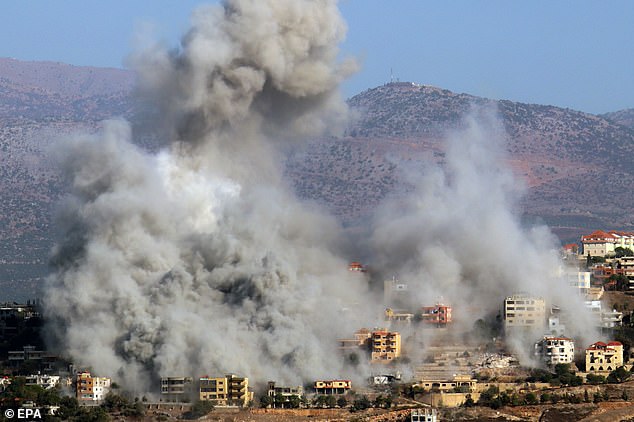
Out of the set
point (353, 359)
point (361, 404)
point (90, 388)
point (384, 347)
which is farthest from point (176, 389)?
point (384, 347)

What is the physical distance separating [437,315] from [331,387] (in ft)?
21.2

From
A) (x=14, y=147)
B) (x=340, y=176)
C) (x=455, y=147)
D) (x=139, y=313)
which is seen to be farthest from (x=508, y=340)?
(x=14, y=147)

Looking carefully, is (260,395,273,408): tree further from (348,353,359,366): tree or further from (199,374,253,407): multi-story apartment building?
(348,353,359,366): tree

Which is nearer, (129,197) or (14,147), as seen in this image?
(129,197)

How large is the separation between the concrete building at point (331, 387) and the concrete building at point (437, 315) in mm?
5779

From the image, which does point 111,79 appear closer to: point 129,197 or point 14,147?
point 14,147

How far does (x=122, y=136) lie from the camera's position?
1981 inches

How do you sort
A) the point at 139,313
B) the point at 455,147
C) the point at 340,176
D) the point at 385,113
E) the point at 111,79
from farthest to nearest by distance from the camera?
the point at 111,79 < the point at 385,113 < the point at 340,176 < the point at 455,147 < the point at 139,313

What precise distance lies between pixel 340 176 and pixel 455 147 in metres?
35.4

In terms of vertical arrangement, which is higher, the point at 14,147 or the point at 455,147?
the point at 14,147

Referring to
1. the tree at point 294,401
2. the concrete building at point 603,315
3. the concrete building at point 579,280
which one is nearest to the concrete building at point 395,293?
the concrete building at point 579,280

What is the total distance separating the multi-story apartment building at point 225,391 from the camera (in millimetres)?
42875

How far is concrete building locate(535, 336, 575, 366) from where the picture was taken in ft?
150

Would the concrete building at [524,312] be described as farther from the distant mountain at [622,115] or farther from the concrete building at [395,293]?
the distant mountain at [622,115]
